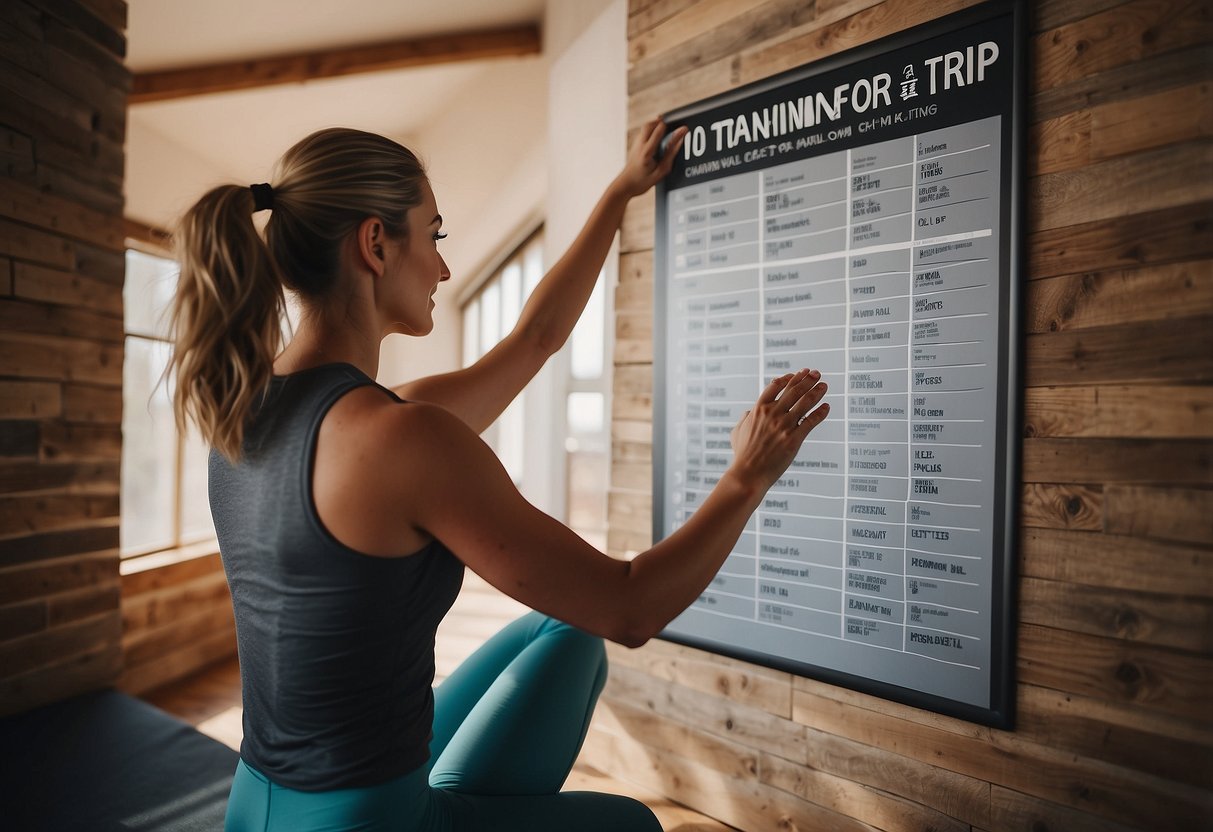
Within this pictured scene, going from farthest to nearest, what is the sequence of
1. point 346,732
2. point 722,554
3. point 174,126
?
point 174,126 < point 722,554 < point 346,732

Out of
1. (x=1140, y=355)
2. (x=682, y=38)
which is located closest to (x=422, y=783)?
(x=1140, y=355)

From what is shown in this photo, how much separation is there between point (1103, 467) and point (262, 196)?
132 centimetres

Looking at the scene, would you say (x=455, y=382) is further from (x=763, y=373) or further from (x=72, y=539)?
(x=72, y=539)

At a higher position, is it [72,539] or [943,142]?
[943,142]

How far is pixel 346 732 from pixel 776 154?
1385 millimetres

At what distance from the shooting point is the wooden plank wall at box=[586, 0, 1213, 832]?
3.84 ft

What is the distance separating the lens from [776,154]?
1.69 metres

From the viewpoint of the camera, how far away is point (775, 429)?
1.14 meters

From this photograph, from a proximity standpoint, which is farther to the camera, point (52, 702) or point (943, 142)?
point (52, 702)

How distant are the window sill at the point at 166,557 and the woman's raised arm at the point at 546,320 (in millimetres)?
2637

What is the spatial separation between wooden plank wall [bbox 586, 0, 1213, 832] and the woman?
0.51 meters

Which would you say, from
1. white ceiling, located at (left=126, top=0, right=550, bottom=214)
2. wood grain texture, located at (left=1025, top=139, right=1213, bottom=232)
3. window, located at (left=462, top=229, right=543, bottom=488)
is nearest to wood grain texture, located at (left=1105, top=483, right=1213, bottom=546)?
wood grain texture, located at (left=1025, top=139, right=1213, bottom=232)

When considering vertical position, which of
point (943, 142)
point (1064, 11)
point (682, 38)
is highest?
point (682, 38)

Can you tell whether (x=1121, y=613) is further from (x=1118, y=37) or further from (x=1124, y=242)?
(x=1118, y=37)
